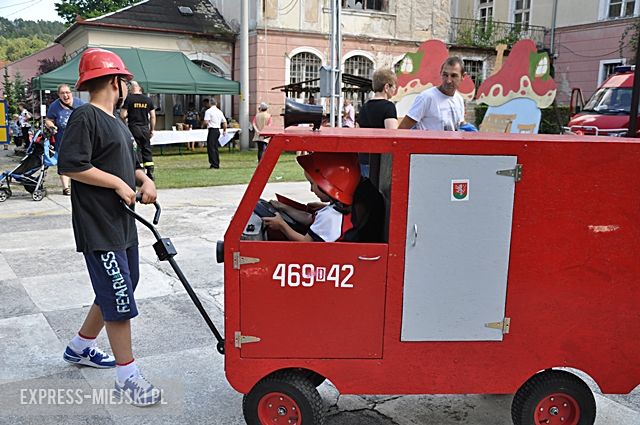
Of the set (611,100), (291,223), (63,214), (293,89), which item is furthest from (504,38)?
(291,223)

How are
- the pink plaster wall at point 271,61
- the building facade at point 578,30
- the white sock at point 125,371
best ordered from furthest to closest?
the building facade at point 578,30 → the pink plaster wall at point 271,61 → the white sock at point 125,371

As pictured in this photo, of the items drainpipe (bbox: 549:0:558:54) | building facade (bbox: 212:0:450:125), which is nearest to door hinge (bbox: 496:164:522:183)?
building facade (bbox: 212:0:450:125)

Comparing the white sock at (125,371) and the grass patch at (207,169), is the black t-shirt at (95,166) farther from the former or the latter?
the grass patch at (207,169)

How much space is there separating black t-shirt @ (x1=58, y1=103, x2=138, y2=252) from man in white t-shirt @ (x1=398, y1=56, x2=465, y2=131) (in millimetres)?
2651

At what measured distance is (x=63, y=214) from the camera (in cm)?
814

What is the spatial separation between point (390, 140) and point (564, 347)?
4.04ft

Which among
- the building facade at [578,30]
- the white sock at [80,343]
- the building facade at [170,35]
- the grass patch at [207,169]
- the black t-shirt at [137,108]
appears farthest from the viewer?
the building facade at [578,30]

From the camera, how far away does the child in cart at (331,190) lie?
8.99 feet

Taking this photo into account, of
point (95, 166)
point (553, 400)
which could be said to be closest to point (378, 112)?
point (95, 166)

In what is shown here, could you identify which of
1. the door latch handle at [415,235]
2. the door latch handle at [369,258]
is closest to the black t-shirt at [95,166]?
the door latch handle at [369,258]

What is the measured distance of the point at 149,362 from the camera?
12.0 ft

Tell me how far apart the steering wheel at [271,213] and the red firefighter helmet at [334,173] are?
0.35 metres

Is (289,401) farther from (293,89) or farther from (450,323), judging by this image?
(293,89)

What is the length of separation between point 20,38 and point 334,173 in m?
99.9
